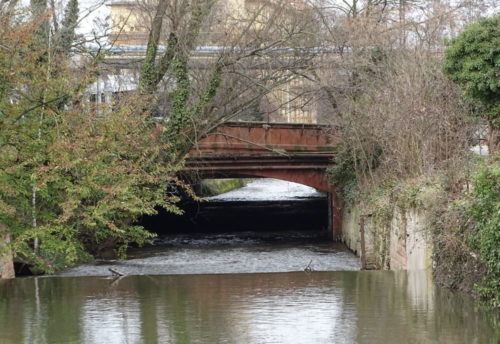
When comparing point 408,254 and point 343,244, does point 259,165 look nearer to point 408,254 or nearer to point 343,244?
point 343,244

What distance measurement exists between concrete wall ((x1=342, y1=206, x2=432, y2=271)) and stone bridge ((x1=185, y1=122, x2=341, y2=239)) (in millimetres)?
3646

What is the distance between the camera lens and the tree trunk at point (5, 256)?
17703 millimetres

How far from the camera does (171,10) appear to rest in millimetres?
25062

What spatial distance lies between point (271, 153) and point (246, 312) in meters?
18.0

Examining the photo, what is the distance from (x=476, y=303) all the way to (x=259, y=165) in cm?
1907

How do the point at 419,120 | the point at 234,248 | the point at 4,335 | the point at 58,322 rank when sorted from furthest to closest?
the point at 234,248
the point at 419,120
the point at 58,322
the point at 4,335

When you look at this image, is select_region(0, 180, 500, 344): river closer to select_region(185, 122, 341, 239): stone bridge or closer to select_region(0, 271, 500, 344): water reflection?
select_region(0, 271, 500, 344): water reflection

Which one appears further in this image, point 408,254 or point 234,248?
point 234,248

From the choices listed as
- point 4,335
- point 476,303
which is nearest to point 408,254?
point 476,303

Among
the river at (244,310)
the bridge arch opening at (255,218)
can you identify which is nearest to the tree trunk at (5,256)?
the river at (244,310)

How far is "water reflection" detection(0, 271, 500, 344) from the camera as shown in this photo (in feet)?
36.7

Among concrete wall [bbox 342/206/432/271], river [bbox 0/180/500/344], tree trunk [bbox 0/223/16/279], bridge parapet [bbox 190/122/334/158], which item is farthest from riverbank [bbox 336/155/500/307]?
tree trunk [bbox 0/223/16/279]

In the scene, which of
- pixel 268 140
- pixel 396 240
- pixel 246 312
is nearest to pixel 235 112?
pixel 268 140

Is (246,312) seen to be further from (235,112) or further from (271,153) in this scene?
(271,153)
